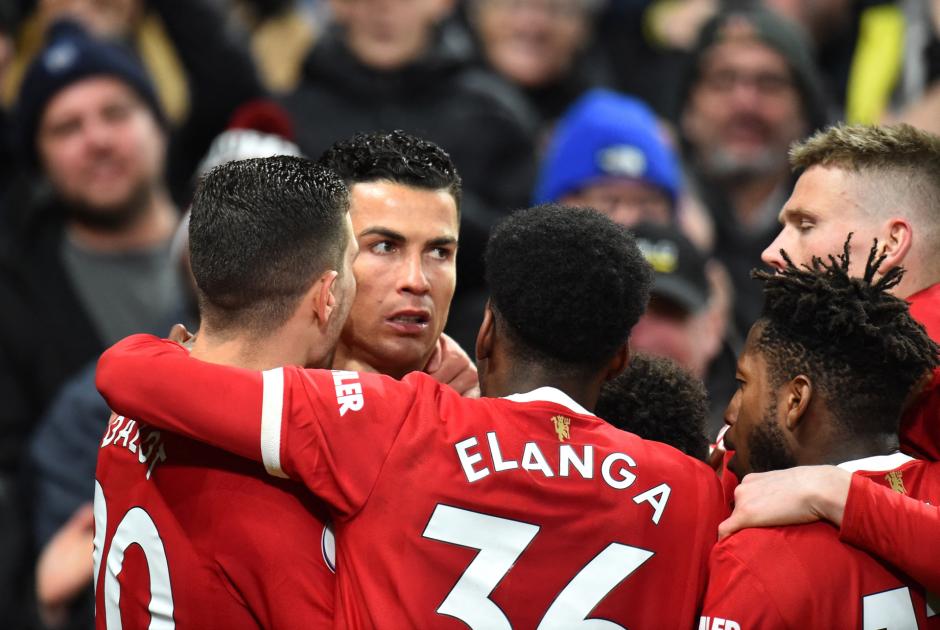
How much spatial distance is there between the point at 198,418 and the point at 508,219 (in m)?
0.91

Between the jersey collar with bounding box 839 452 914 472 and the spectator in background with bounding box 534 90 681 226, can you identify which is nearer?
the jersey collar with bounding box 839 452 914 472

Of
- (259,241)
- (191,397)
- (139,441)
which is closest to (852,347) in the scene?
(259,241)

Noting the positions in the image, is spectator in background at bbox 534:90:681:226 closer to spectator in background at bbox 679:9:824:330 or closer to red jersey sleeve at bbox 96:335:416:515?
spectator in background at bbox 679:9:824:330

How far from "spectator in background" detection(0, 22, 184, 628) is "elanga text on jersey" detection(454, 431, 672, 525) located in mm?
3224

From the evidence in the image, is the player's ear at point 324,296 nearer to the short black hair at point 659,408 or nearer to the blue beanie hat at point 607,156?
the short black hair at point 659,408

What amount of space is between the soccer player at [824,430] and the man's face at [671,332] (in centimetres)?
226

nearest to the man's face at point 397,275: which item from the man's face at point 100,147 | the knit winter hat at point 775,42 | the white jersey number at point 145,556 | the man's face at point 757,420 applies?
the white jersey number at point 145,556

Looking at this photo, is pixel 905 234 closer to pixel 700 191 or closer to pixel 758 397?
pixel 758 397

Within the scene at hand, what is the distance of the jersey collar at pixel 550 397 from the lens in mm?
3449

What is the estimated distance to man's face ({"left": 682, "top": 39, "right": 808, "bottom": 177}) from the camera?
726 cm

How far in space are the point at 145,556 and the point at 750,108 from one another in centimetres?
466

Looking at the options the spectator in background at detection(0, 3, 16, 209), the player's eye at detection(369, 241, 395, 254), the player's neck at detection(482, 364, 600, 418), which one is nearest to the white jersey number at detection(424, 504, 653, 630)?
the player's neck at detection(482, 364, 600, 418)

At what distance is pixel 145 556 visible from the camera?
352 cm

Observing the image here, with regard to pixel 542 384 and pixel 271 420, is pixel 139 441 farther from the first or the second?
pixel 542 384
